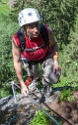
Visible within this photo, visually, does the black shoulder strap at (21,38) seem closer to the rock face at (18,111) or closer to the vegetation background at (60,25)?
the rock face at (18,111)

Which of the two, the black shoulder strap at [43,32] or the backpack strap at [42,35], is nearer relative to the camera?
the backpack strap at [42,35]

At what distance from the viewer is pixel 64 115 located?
6137 millimetres

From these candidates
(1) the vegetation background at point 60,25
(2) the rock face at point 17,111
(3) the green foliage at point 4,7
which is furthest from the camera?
(3) the green foliage at point 4,7

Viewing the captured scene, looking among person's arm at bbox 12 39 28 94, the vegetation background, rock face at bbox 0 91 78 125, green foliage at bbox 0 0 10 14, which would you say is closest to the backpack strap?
person's arm at bbox 12 39 28 94

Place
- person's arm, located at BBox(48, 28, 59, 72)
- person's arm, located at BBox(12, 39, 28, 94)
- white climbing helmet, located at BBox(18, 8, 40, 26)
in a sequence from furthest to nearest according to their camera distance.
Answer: person's arm, located at BBox(48, 28, 59, 72), person's arm, located at BBox(12, 39, 28, 94), white climbing helmet, located at BBox(18, 8, 40, 26)

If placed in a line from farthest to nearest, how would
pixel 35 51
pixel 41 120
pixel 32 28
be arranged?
pixel 41 120 < pixel 35 51 < pixel 32 28

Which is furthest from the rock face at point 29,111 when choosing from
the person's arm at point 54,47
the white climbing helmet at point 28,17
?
the white climbing helmet at point 28,17

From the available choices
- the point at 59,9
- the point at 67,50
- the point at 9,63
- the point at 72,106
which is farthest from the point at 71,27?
the point at 72,106

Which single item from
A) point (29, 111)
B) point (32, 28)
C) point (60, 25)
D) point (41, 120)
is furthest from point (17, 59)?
point (60, 25)

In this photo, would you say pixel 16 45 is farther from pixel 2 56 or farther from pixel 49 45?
pixel 2 56

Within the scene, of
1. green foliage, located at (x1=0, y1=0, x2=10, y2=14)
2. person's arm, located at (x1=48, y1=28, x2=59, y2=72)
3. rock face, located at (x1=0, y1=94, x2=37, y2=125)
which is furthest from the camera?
green foliage, located at (x1=0, y1=0, x2=10, y2=14)

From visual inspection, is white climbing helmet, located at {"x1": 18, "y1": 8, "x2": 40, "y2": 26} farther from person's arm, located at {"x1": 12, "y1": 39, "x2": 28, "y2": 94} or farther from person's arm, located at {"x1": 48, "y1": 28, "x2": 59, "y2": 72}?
person's arm, located at {"x1": 48, "y1": 28, "x2": 59, "y2": 72}

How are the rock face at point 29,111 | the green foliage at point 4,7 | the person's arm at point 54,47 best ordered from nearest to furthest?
the person's arm at point 54,47 < the rock face at point 29,111 < the green foliage at point 4,7

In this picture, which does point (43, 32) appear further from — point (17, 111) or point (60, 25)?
point (60, 25)
